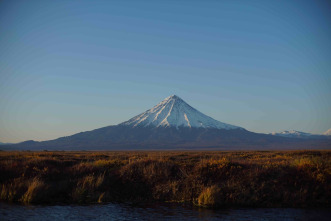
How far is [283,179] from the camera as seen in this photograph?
18828 millimetres

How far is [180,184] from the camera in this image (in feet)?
63.8

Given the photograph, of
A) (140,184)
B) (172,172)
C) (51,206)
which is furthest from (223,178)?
(51,206)

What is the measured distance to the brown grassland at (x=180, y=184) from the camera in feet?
58.1

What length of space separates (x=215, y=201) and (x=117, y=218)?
604 cm

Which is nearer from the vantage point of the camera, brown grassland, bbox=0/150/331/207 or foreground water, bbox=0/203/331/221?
foreground water, bbox=0/203/331/221

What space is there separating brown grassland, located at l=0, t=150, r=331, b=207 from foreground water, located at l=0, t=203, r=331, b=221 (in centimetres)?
126

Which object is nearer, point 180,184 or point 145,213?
point 145,213

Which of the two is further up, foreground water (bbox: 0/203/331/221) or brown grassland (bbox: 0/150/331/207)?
brown grassland (bbox: 0/150/331/207)

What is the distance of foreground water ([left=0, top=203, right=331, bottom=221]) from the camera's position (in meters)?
14.9

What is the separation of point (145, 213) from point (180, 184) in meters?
4.15

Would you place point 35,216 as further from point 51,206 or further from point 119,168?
point 119,168

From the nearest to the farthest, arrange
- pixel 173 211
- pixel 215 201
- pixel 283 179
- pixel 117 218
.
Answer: pixel 117 218 < pixel 173 211 < pixel 215 201 < pixel 283 179

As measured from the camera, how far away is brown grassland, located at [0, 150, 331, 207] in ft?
58.1

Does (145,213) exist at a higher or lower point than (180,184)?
lower
